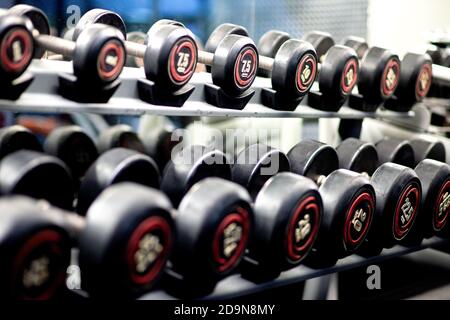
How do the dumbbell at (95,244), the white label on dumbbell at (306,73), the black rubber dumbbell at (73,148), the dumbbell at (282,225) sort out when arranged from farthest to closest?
1. the white label on dumbbell at (306,73)
2. the black rubber dumbbell at (73,148)
3. the dumbbell at (282,225)
4. the dumbbell at (95,244)

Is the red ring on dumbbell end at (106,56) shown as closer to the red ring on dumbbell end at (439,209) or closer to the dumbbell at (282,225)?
the dumbbell at (282,225)

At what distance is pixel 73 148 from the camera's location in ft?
4.62

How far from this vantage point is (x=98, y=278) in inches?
37.0

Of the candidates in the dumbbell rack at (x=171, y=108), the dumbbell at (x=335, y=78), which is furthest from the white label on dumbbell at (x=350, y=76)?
the dumbbell rack at (x=171, y=108)

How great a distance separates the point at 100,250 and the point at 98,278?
2.1 inches

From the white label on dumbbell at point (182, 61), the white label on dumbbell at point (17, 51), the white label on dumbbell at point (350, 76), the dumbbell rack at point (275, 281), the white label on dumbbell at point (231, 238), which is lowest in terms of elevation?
the dumbbell rack at point (275, 281)

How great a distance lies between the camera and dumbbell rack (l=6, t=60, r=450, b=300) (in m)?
1.11

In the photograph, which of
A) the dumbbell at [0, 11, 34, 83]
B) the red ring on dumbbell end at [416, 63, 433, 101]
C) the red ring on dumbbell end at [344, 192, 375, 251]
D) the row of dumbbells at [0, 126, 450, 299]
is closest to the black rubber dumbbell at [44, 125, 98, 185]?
the row of dumbbells at [0, 126, 450, 299]

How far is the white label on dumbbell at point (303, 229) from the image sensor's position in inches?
47.8

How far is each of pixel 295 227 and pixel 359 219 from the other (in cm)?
22

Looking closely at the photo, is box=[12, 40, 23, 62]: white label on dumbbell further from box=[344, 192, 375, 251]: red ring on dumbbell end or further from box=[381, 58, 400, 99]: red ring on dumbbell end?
box=[381, 58, 400, 99]: red ring on dumbbell end

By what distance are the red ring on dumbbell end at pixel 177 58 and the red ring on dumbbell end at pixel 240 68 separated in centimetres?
11

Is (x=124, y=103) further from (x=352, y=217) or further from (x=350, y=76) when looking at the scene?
(x=350, y=76)

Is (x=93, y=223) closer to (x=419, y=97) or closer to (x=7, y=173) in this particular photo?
(x=7, y=173)
